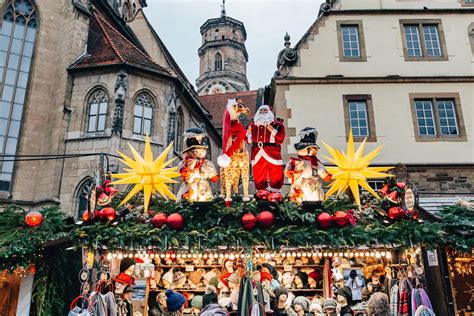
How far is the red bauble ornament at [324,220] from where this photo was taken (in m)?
6.29

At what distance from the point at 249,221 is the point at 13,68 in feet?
51.4

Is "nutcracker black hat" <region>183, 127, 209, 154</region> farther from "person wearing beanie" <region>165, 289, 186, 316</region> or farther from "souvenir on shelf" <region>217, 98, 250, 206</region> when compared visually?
"person wearing beanie" <region>165, 289, 186, 316</region>

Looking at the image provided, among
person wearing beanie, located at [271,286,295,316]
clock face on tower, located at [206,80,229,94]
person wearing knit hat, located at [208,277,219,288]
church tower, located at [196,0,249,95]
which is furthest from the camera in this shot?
church tower, located at [196,0,249,95]

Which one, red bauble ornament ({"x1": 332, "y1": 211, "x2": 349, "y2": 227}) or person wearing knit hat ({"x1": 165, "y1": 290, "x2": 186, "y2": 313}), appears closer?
red bauble ornament ({"x1": 332, "y1": 211, "x2": 349, "y2": 227})

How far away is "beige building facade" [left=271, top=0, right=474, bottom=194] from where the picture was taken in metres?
12.6

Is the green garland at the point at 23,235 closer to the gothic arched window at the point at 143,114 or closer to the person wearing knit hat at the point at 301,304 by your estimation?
the person wearing knit hat at the point at 301,304

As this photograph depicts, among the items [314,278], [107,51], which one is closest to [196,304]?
[314,278]

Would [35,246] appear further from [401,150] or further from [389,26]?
[389,26]

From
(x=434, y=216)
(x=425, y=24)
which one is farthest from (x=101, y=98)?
(x=434, y=216)

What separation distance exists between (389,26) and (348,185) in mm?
9088

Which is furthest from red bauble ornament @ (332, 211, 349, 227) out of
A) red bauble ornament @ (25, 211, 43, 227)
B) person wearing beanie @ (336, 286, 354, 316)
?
red bauble ornament @ (25, 211, 43, 227)

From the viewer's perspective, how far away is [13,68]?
17.4 m

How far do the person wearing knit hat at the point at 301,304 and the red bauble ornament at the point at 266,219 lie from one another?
2.28 m

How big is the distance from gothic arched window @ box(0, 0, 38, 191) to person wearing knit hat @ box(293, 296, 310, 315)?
13.5 meters
